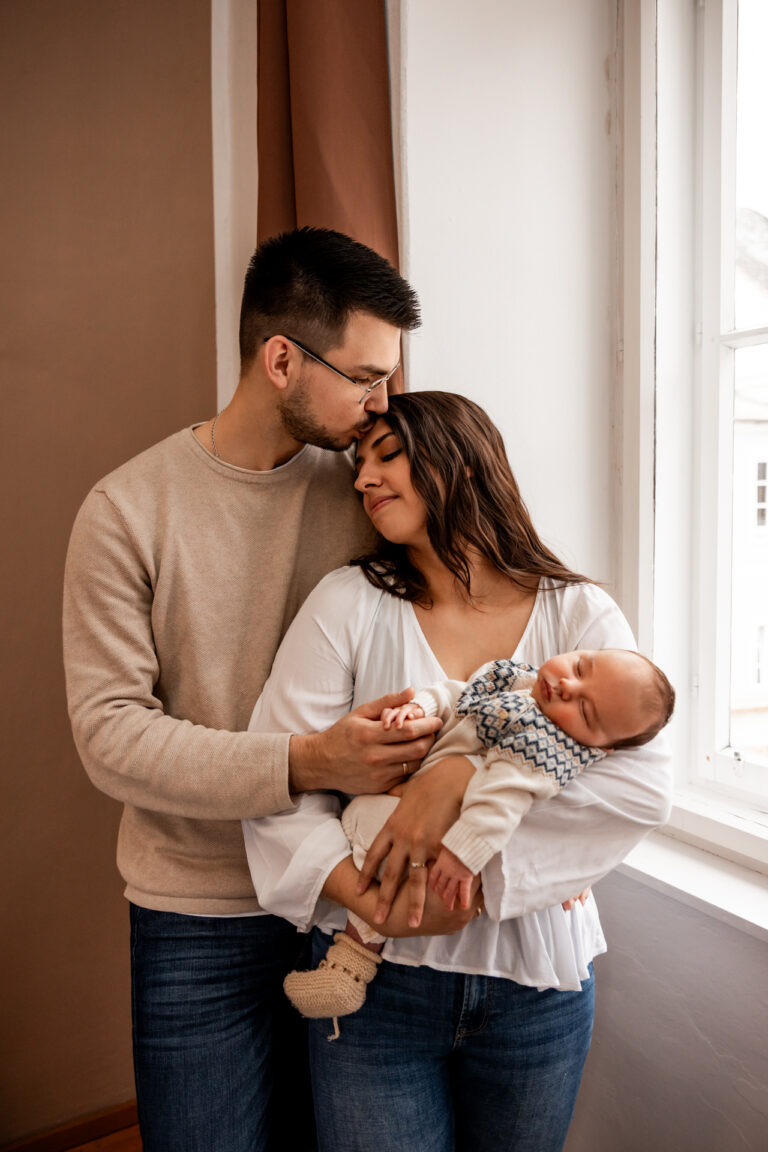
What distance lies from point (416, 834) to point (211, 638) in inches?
20.8

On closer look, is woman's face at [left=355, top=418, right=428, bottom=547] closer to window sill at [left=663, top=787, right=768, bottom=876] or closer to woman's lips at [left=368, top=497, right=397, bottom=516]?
woman's lips at [left=368, top=497, right=397, bottom=516]

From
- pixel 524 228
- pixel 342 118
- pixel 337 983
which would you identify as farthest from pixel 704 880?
pixel 342 118

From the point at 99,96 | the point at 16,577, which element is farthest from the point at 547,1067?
the point at 99,96

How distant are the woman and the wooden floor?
123 centimetres

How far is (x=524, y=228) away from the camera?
172cm

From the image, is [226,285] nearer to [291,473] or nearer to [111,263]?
[111,263]

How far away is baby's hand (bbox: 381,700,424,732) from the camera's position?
107cm

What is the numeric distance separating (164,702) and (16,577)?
0.77 metres

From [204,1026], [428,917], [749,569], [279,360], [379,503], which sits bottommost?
[204,1026]

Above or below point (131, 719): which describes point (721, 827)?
below

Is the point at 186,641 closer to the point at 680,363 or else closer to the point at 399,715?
the point at 399,715

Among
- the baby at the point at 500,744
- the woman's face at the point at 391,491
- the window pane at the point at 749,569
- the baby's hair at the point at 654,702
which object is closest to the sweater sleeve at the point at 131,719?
the baby at the point at 500,744

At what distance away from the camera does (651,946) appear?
4.95ft

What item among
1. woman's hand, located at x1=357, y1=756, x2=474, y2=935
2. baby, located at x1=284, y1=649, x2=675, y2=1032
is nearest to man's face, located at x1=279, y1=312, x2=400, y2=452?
baby, located at x1=284, y1=649, x2=675, y2=1032
